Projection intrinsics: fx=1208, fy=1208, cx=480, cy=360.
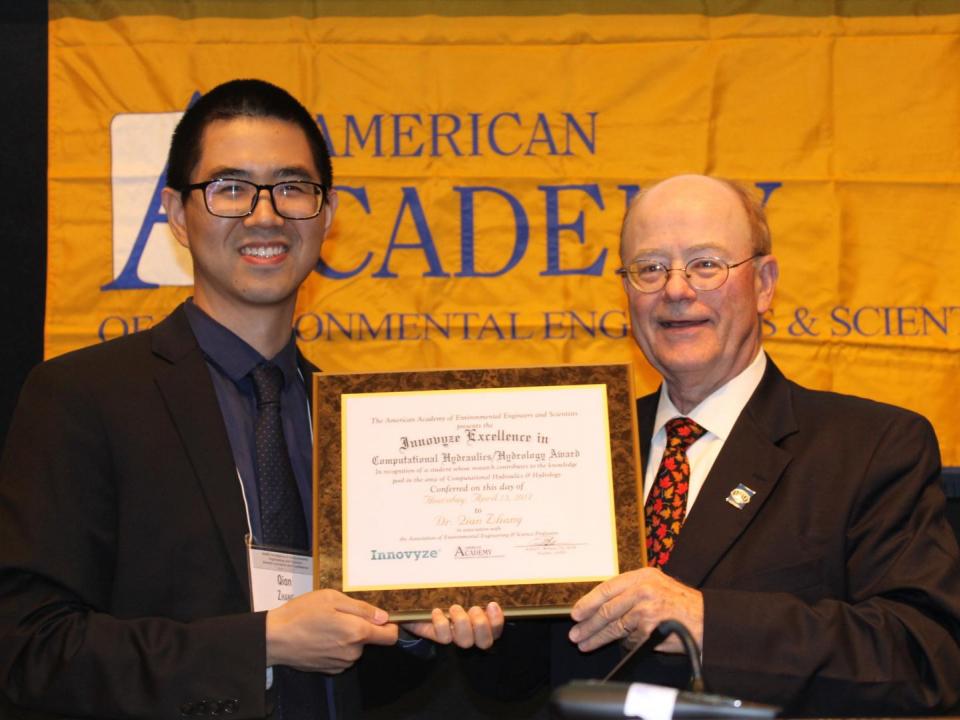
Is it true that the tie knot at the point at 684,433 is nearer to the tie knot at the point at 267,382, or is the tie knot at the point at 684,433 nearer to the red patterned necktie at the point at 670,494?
the red patterned necktie at the point at 670,494

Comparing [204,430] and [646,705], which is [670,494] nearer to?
[204,430]

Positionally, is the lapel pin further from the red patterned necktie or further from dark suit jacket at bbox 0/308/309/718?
dark suit jacket at bbox 0/308/309/718

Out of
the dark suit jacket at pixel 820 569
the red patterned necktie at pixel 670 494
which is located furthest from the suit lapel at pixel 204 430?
the red patterned necktie at pixel 670 494

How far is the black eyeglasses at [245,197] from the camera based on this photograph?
2434 millimetres

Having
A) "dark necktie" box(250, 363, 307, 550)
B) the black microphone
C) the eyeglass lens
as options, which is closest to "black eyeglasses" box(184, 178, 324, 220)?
the eyeglass lens

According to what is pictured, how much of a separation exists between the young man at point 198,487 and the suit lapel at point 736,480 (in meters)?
0.42

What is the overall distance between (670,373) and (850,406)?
0.37 meters

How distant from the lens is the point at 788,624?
2.12 m

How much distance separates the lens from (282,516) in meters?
2.33

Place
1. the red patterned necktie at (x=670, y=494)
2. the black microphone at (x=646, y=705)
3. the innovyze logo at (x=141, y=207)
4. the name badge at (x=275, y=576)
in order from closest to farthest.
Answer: the black microphone at (x=646, y=705), the name badge at (x=275, y=576), the red patterned necktie at (x=670, y=494), the innovyze logo at (x=141, y=207)

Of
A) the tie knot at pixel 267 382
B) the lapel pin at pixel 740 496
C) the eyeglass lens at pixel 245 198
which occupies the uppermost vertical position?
the eyeglass lens at pixel 245 198

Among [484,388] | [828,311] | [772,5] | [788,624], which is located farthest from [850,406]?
[772,5]

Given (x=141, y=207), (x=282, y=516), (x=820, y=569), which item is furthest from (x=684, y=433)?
(x=141, y=207)

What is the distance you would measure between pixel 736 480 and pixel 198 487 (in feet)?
3.39
